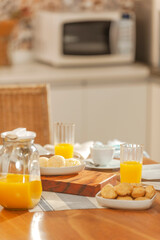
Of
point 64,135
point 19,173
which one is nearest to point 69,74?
point 64,135

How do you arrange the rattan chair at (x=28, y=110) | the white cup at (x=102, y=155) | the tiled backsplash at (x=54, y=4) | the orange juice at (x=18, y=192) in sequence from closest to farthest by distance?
1. the orange juice at (x=18, y=192)
2. the white cup at (x=102, y=155)
3. the rattan chair at (x=28, y=110)
4. the tiled backsplash at (x=54, y=4)

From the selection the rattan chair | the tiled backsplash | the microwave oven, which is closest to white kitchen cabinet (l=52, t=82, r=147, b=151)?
the microwave oven

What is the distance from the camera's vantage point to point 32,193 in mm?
1317

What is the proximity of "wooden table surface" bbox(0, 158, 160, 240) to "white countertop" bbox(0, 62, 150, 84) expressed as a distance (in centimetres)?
203

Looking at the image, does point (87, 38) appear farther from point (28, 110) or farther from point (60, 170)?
Result: point (60, 170)

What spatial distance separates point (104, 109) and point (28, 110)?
118 cm

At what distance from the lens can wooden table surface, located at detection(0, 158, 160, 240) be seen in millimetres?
1167

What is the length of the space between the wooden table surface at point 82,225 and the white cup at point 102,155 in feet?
1.25

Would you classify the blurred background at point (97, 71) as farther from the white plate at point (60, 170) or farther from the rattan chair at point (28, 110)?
the white plate at point (60, 170)

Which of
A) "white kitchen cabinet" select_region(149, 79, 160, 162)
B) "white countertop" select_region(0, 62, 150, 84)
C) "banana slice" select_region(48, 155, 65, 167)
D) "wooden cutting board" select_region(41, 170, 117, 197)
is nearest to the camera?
"wooden cutting board" select_region(41, 170, 117, 197)

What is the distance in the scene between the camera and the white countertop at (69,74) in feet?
10.8

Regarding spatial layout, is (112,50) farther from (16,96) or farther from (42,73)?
(16,96)

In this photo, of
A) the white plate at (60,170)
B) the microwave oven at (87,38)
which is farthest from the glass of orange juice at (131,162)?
the microwave oven at (87,38)

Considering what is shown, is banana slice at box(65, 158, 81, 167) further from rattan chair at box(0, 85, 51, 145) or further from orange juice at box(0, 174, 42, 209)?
rattan chair at box(0, 85, 51, 145)
